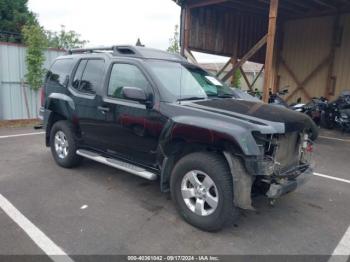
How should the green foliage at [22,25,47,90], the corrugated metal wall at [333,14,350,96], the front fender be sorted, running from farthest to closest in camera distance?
the corrugated metal wall at [333,14,350,96] < the green foliage at [22,25,47,90] < the front fender

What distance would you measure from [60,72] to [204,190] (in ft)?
11.7

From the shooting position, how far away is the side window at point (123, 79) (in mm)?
4207

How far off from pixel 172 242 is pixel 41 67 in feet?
31.3

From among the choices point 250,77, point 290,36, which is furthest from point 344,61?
point 250,77

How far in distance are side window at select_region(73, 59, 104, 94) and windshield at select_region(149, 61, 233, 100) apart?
98 cm

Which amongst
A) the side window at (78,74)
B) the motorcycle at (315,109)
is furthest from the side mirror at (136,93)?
the motorcycle at (315,109)

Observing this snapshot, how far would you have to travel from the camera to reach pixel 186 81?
4.37m

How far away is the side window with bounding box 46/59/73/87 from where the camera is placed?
5424 mm

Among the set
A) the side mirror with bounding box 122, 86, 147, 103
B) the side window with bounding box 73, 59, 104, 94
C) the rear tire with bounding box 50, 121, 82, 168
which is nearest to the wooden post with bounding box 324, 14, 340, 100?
the side window with bounding box 73, 59, 104, 94

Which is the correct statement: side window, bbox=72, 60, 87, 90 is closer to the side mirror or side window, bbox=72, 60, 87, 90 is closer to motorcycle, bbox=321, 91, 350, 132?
the side mirror

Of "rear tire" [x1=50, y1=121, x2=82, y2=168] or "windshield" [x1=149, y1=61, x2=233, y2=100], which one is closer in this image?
"windshield" [x1=149, y1=61, x2=233, y2=100]

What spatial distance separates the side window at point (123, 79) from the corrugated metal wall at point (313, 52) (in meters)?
10.7

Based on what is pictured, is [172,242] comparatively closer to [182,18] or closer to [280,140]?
[280,140]

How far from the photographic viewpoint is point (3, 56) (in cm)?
1025
